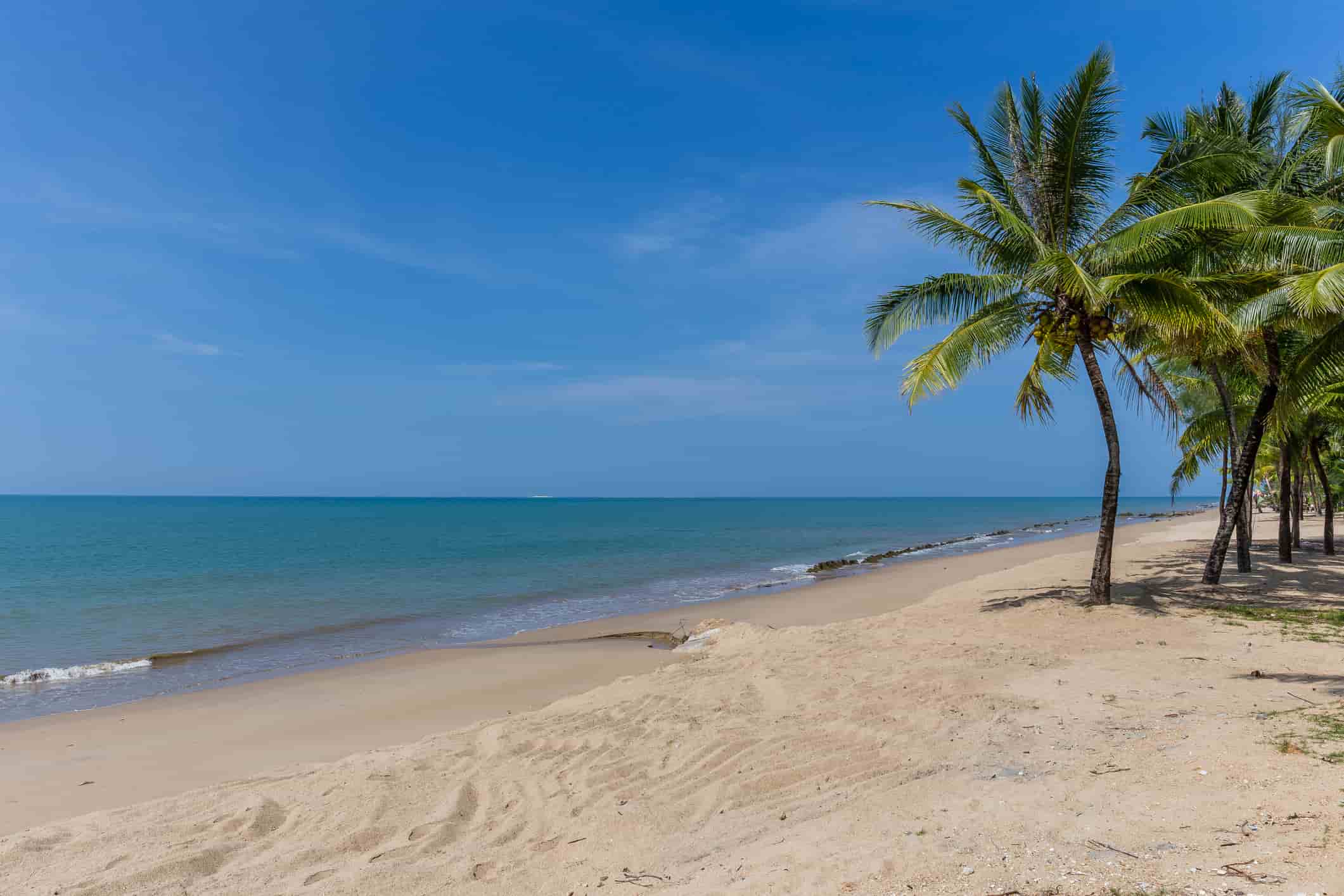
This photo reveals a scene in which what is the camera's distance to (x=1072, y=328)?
407 inches

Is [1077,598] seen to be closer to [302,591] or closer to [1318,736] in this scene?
[1318,736]

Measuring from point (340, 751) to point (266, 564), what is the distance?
25522mm

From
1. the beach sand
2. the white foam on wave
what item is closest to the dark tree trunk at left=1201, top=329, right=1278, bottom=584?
the beach sand

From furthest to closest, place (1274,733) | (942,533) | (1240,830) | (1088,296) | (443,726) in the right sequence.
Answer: (942,533)
(1088,296)
(443,726)
(1274,733)
(1240,830)

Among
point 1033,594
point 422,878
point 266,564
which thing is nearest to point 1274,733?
point 422,878

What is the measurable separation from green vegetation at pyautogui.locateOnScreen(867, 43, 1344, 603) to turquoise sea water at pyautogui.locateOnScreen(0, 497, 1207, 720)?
324 inches

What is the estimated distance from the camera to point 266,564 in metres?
28.6

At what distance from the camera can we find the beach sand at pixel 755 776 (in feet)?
10.9

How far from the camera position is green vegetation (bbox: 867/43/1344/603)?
9539mm

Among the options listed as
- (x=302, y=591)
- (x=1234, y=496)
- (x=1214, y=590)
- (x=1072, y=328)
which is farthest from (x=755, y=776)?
(x=302, y=591)

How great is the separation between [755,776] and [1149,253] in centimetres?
998

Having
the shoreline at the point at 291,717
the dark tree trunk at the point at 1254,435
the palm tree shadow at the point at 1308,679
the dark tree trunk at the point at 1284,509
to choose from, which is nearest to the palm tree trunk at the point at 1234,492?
the dark tree trunk at the point at 1254,435

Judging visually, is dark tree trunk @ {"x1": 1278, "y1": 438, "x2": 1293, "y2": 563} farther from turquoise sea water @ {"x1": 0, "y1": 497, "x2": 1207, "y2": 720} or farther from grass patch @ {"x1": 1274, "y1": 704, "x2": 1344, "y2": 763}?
grass patch @ {"x1": 1274, "y1": 704, "x2": 1344, "y2": 763}

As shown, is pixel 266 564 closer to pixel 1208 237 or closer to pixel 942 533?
pixel 1208 237
